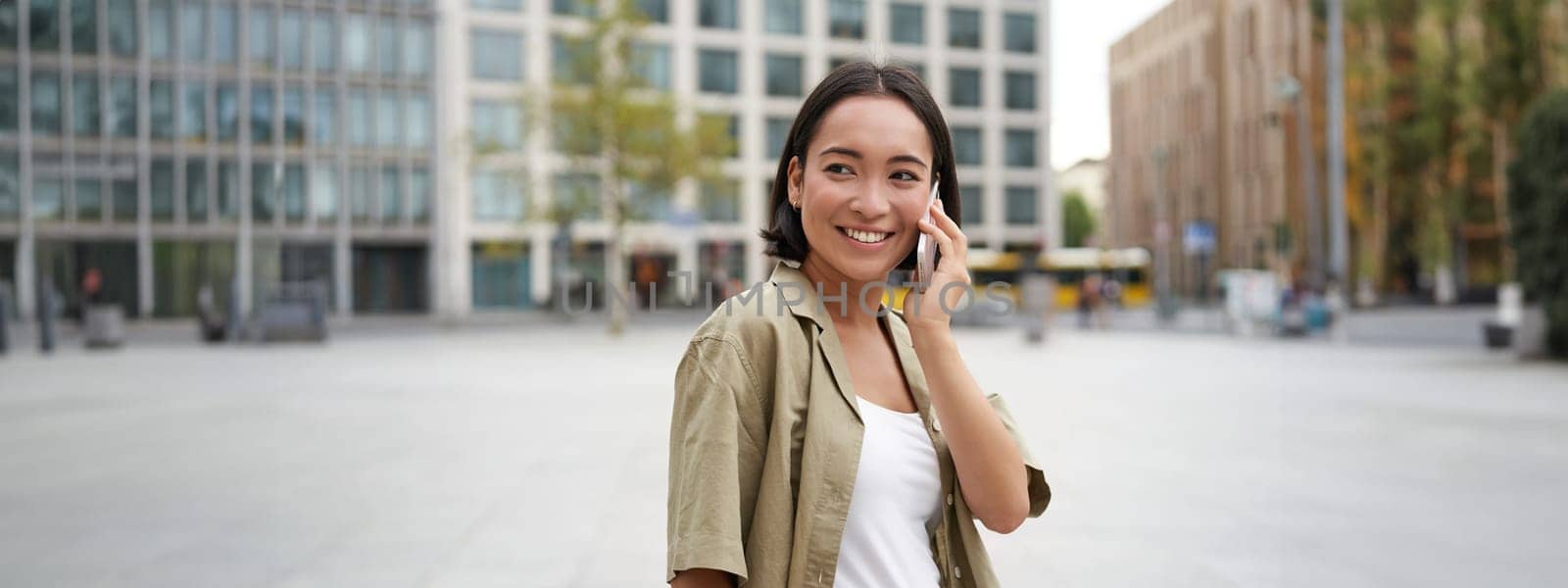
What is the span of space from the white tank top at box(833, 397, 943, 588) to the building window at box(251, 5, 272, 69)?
49.1 metres

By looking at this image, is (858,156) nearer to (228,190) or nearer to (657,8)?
(228,190)

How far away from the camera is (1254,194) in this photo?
63906mm

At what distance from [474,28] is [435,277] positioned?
10355mm

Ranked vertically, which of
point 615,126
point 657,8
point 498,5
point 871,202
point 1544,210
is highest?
point 657,8

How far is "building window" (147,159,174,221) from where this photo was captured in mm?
44719

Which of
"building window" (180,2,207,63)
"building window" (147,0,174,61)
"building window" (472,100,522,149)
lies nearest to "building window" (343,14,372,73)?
"building window" (472,100,522,149)

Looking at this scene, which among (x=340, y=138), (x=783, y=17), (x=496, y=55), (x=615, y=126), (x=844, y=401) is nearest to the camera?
(x=844, y=401)

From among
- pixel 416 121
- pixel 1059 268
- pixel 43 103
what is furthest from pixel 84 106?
pixel 1059 268

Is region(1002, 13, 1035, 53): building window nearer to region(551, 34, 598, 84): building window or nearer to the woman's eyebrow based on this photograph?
region(551, 34, 598, 84): building window

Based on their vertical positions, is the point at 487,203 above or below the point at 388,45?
below

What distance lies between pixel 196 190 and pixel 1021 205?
118 feet

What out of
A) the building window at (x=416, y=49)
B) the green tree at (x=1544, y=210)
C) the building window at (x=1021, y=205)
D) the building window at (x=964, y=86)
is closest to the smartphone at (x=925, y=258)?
the green tree at (x=1544, y=210)

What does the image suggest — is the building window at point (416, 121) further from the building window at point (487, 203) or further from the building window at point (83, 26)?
the building window at point (83, 26)

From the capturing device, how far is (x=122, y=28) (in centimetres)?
4356
